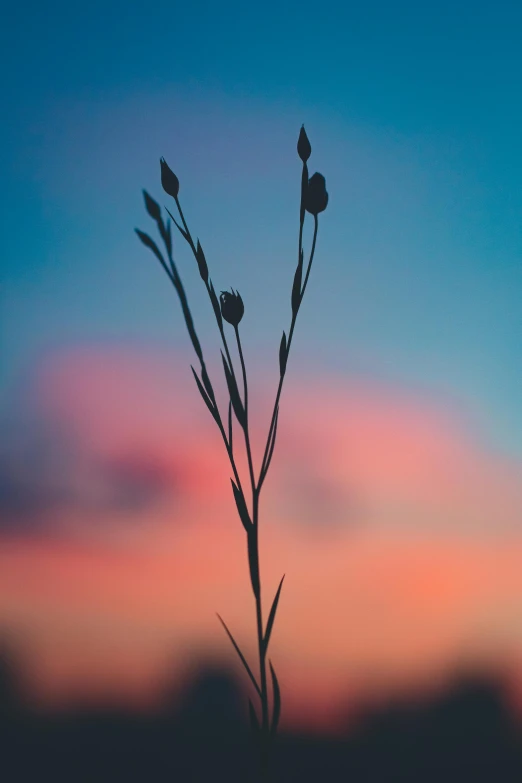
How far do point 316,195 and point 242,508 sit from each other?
455 mm

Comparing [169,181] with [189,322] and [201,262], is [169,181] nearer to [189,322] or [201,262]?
[201,262]

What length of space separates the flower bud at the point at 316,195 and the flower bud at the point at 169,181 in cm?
19

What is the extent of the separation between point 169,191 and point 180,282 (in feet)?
1.02

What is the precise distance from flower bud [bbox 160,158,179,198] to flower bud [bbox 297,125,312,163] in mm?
185

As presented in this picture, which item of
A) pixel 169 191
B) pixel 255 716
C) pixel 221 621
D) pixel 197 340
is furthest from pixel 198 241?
pixel 255 716

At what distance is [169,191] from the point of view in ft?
2.94

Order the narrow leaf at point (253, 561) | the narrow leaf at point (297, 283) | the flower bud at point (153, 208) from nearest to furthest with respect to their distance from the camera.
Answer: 1. the flower bud at point (153, 208)
2. the narrow leaf at point (253, 561)
3. the narrow leaf at point (297, 283)

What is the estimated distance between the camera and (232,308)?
89cm

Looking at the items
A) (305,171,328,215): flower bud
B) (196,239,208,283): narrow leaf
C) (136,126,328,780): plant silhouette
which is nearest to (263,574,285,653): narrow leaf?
(136,126,328,780): plant silhouette

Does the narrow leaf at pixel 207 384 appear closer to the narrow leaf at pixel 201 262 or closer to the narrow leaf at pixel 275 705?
the narrow leaf at pixel 201 262

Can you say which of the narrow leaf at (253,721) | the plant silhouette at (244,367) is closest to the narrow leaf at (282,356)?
the plant silhouette at (244,367)

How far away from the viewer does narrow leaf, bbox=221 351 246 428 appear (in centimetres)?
78

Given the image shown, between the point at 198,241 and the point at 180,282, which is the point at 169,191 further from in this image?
the point at 180,282

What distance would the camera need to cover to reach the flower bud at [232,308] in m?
0.88
